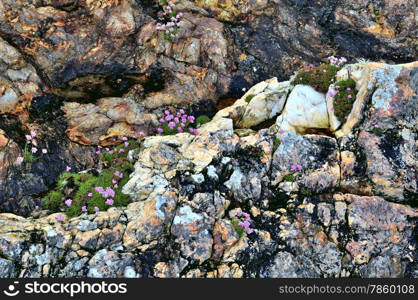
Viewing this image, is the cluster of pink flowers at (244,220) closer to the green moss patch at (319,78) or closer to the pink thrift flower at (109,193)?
the pink thrift flower at (109,193)

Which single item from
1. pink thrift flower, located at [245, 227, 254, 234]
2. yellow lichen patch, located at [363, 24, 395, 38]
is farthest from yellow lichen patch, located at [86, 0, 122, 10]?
yellow lichen patch, located at [363, 24, 395, 38]

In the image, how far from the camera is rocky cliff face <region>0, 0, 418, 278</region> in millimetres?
9719

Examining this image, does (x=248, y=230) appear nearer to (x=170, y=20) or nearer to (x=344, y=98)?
(x=344, y=98)

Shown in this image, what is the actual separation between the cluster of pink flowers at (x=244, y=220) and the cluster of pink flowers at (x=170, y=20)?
7.48 metres

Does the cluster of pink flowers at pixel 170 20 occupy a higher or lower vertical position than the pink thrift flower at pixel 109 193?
higher

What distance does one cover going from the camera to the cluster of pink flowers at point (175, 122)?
13.3 m

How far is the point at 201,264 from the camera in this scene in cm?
955

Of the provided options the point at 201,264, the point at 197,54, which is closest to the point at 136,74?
the point at 197,54

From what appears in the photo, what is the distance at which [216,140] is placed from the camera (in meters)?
11.6

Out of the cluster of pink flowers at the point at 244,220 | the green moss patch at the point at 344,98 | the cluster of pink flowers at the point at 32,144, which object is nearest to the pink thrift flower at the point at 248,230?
the cluster of pink flowers at the point at 244,220

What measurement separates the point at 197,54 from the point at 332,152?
21.1ft

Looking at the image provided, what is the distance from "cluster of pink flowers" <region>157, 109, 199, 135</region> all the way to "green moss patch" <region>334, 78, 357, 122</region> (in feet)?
15.4

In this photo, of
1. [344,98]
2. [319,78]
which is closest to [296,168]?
[344,98]

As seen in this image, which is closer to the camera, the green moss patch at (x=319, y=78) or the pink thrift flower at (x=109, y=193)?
the pink thrift flower at (x=109, y=193)
